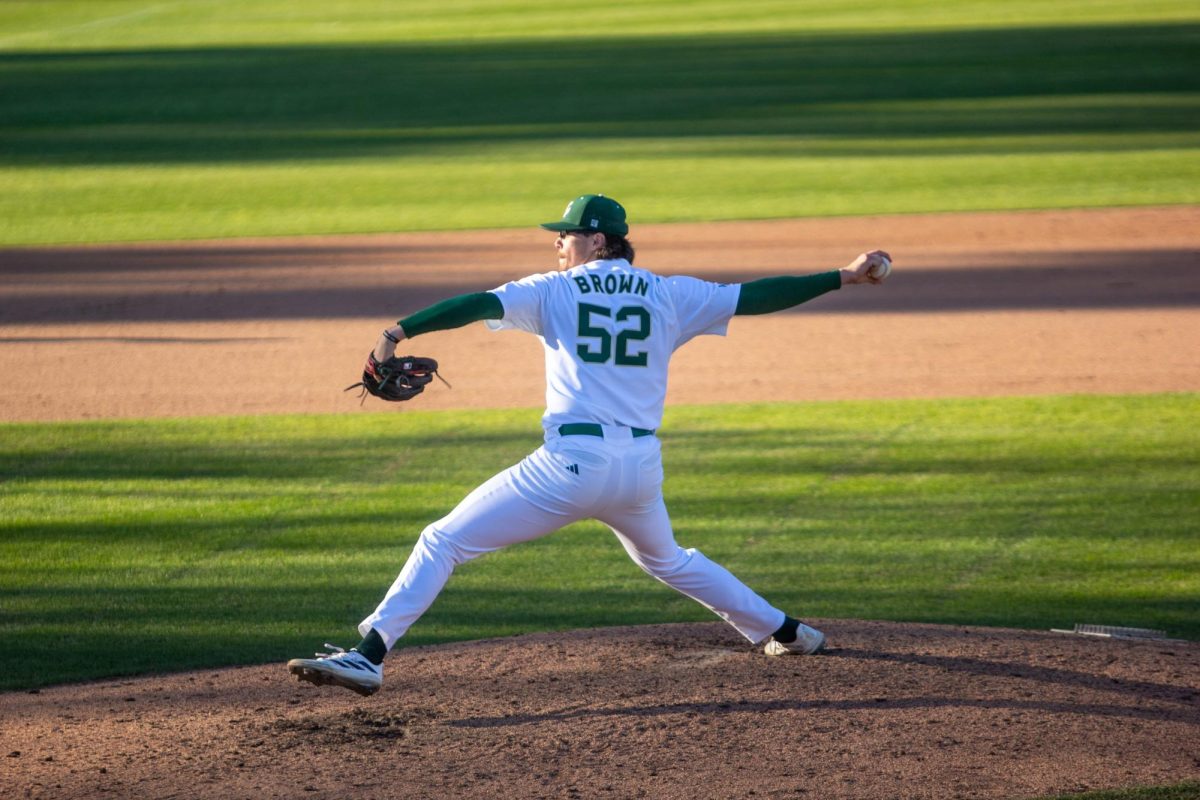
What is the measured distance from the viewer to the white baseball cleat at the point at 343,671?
4859mm

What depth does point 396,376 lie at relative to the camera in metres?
4.94

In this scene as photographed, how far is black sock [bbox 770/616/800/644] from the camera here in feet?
18.6

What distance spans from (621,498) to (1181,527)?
162 inches

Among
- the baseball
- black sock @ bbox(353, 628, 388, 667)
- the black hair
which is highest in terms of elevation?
the black hair

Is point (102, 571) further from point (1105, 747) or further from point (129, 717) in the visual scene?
point (1105, 747)

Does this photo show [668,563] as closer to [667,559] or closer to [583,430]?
[667,559]

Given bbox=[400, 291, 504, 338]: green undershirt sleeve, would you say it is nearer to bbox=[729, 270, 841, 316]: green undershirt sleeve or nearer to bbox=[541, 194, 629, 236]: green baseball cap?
bbox=[541, 194, 629, 236]: green baseball cap

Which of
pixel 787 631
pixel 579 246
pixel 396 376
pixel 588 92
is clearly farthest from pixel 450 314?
pixel 588 92

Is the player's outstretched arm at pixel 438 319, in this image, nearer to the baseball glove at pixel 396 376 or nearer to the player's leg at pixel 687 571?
the baseball glove at pixel 396 376

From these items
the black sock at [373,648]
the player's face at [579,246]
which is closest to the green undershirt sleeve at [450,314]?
the player's face at [579,246]

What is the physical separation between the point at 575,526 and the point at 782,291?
3.46 m

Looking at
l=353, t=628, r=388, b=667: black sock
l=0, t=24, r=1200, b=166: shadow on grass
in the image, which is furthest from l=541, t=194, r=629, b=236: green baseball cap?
l=0, t=24, r=1200, b=166: shadow on grass

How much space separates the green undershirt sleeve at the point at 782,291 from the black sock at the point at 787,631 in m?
1.24

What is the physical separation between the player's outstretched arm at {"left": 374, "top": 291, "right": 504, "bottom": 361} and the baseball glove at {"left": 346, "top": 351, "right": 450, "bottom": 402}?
0.04 m
